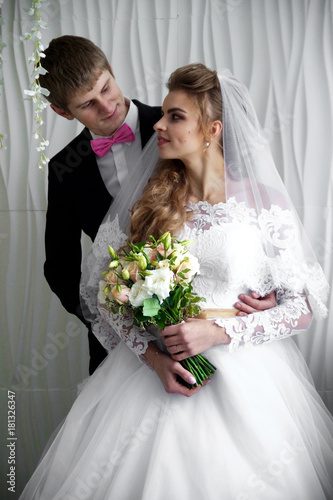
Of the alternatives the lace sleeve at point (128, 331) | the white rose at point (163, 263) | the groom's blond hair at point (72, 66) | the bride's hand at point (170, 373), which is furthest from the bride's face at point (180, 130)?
the bride's hand at point (170, 373)

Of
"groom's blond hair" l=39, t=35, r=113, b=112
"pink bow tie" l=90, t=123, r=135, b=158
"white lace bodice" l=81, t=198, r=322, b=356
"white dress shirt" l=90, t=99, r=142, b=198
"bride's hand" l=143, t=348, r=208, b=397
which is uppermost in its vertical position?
"groom's blond hair" l=39, t=35, r=113, b=112

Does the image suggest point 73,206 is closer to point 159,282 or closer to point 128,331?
point 128,331

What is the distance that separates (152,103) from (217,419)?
67.0 inches

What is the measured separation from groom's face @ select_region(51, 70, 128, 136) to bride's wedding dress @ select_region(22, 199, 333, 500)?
1.63 ft

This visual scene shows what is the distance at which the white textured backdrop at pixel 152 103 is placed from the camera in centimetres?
261

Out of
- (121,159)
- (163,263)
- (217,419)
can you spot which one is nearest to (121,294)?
(163,263)

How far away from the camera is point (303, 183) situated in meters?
2.64

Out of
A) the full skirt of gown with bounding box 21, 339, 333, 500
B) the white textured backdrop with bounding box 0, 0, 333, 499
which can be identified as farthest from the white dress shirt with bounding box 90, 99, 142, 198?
the full skirt of gown with bounding box 21, 339, 333, 500

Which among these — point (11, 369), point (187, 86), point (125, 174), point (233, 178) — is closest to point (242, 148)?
point (233, 178)

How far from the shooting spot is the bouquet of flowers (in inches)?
63.0

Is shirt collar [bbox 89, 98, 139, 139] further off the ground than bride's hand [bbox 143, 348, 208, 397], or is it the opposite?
shirt collar [bbox 89, 98, 139, 139]

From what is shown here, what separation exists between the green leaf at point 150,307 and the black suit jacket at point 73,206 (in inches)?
30.7

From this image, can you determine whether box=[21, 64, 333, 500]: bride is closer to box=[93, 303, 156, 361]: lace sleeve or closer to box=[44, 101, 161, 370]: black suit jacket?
box=[93, 303, 156, 361]: lace sleeve

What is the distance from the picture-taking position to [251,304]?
1.90 meters
